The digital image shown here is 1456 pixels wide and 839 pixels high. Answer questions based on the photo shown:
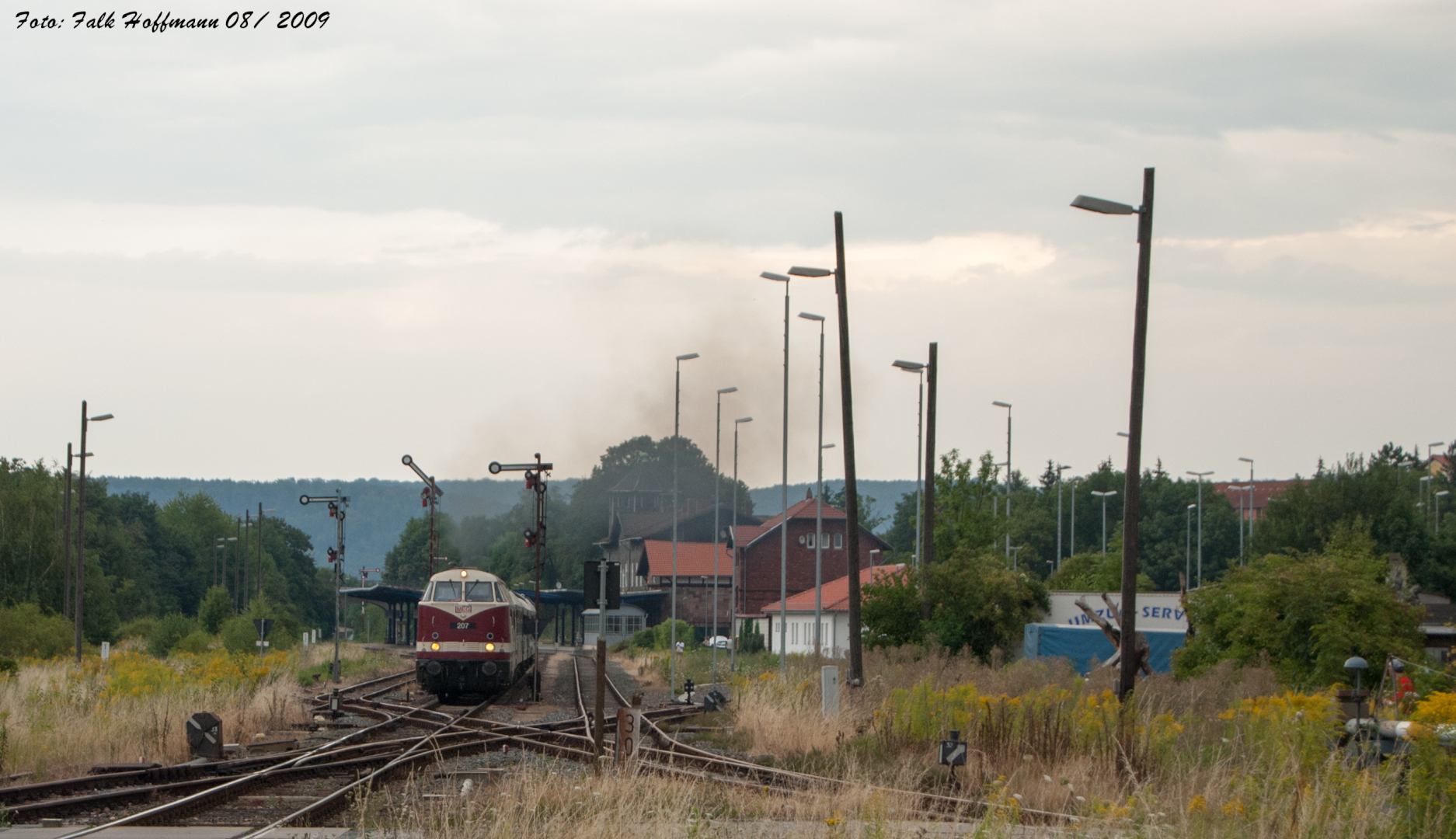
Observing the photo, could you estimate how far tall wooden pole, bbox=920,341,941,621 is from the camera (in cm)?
3656

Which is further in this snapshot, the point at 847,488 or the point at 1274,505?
the point at 1274,505

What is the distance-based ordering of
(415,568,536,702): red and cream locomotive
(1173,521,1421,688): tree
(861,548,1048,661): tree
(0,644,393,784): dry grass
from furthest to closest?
1. (861,548,1048,661): tree
2. (415,568,536,702): red and cream locomotive
3. (1173,521,1421,688): tree
4. (0,644,393,784): dry grass

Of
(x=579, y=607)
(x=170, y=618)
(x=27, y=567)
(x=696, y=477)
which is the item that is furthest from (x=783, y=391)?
(x=696, y=477)

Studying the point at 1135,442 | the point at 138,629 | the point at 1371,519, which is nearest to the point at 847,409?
the point at 1135,442

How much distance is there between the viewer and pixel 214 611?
2511 inches

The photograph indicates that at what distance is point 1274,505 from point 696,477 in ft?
193

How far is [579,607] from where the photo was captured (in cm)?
8938

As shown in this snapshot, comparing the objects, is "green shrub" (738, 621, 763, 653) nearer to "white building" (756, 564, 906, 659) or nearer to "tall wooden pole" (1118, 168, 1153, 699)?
"white building" (756, 564, 906, 659)

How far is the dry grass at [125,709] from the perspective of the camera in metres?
18.4

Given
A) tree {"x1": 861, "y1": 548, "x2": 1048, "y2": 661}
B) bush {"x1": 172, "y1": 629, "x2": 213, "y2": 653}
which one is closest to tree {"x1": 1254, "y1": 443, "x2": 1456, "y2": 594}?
tree {"x1": 861, "y1": 548, "x2": 1048, "y2": 661}

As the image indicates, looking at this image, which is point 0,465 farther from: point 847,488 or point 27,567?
point 847,488

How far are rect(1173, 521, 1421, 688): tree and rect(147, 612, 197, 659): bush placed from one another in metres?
41.5

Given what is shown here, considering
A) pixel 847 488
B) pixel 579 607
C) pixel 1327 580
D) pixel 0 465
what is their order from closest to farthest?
pixel 1327 580, pixel 847 488, pixel 0 465, pixel 579 607

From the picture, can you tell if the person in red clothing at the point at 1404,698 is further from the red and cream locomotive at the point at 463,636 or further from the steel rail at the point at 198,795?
the red and cream locomotive at the point at 463,636
